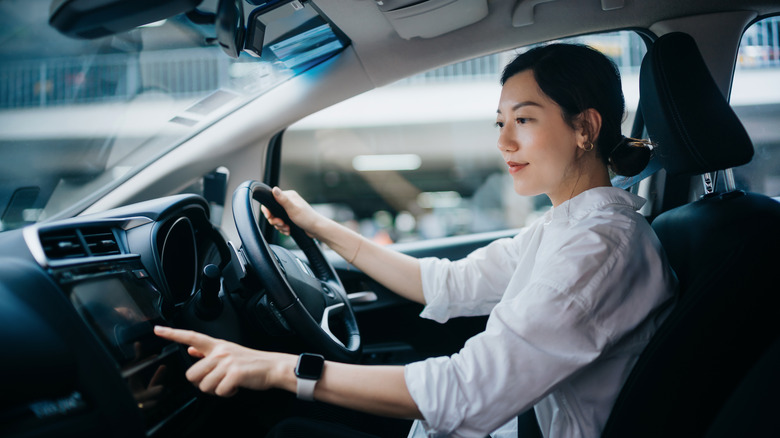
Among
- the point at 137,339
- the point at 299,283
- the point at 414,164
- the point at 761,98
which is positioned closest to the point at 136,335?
the point at 137,339

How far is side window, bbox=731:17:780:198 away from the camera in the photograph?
1670mm

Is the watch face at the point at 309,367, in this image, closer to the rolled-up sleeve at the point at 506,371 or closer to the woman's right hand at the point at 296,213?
the rolled-up sleeve at the point at 506,371

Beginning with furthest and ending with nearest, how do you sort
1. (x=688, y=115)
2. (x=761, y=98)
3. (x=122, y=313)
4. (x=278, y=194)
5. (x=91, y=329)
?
1. (x=761, y=98)
2. (x=278, y=194)
3. (x=688, y=115)
4. (x=122, y=313)
5. (x=91, y=329)

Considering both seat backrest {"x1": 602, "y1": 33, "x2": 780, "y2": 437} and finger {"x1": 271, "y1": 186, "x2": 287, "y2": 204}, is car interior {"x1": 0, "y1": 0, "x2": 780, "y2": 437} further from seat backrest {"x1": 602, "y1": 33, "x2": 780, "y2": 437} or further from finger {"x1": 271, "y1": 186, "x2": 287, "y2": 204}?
finger {"x1": 271, "y1": 186, "x2": 287, "y2": 204}

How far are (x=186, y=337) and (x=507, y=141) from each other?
32.2 inches

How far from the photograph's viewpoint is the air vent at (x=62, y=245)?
0.92m

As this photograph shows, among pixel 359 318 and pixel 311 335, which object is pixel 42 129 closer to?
pixel 359 318

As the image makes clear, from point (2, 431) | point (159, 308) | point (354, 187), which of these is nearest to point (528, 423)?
point (159, 308)

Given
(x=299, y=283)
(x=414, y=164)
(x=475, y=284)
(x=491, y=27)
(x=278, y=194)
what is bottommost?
(x=414, y=164)

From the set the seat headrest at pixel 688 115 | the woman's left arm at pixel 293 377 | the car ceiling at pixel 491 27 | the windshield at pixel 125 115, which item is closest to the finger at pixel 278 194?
the windshield at pixel 125 115

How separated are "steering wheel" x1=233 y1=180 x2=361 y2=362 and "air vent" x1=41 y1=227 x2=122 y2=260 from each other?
0.26 m

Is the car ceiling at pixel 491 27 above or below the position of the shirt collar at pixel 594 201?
above

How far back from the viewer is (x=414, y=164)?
435 inches

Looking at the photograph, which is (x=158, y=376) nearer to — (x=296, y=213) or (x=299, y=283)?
(x=299, y=283)
